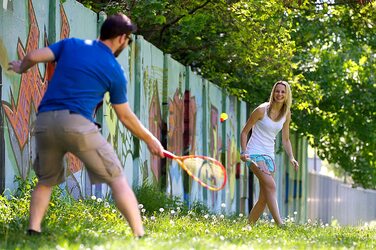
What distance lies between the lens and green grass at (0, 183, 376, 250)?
776 centimetres

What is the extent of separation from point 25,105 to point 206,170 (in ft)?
9.03

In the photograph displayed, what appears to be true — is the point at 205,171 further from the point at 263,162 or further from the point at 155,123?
the point at 155,123

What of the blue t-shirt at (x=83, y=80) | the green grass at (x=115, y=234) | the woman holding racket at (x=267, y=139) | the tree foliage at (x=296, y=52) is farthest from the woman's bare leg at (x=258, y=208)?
the blue t-shirt at (x=83, y=80)

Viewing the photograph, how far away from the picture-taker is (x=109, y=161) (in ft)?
26.6

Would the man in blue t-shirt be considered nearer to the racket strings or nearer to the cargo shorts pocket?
the cargo shorts pocket

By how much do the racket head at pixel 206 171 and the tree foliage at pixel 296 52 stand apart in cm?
648

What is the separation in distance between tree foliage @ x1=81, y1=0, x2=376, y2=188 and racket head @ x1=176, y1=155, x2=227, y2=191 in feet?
21.3

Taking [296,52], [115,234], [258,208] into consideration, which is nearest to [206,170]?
[115,234]

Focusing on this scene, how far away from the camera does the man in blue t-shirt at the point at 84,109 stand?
26.3 feet

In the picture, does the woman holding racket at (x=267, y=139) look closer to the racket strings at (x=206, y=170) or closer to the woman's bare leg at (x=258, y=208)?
the woman's bare leg at (x=258, y=208)

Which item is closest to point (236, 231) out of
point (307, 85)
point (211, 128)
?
point (211, 128)

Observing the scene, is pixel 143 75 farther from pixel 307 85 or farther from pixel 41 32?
pixel 307 85

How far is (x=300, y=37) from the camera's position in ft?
84.3

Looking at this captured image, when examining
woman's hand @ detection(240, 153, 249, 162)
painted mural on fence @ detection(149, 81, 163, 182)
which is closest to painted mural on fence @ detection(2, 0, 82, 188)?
woman's hand @ detection(240, 153, 249, 162)
